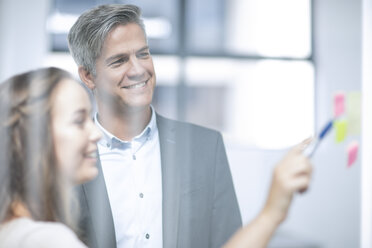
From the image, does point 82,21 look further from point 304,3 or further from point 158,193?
point 304,3

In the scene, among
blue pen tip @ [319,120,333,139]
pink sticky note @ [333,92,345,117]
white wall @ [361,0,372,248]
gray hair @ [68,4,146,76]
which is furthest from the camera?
white wall @ [361,0,372,248]

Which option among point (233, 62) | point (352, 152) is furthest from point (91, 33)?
point (352, 152)

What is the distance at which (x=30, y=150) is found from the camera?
2.82 ft

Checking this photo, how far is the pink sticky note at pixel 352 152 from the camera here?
126cm

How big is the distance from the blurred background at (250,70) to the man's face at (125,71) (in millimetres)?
30

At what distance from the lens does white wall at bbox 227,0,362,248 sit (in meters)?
1.07

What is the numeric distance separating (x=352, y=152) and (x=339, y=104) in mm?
163

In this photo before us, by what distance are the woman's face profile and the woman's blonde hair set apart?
1 centimetres

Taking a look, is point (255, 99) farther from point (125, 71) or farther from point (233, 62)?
point (125, 71)

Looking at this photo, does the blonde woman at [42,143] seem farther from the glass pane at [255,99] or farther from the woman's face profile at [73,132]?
the glass pane at [255,99]

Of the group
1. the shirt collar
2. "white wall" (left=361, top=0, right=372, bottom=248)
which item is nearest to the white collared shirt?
the shirt collar

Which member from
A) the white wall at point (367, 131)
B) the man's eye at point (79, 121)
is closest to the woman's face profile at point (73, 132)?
the man's eye at point (79, 121)

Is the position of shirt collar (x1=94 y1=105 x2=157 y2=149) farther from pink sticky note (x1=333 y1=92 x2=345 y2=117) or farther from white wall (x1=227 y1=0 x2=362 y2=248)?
pink sticky note (x1=333 y1=92 x2=345 y2=117)

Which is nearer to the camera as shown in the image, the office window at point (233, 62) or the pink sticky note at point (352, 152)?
the office window at point (233, 62)
